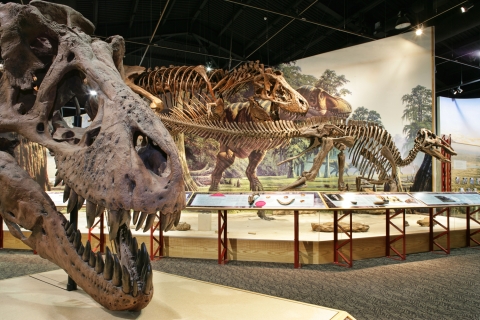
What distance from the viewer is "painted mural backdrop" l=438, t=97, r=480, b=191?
9367 millimetres

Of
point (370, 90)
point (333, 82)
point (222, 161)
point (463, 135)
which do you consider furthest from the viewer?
point (463, 135)

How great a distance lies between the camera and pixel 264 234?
5.80 metres

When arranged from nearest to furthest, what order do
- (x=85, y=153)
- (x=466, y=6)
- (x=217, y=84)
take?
(x=85, y=153), (x=217, y=84), (x=466, y=6)

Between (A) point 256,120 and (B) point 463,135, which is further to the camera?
(B) point 463,135

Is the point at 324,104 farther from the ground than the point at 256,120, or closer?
farther from the ground

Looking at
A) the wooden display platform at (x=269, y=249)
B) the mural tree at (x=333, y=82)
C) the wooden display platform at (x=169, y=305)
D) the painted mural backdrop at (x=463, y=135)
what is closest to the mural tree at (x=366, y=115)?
the mural tree at (x=333, y=82)


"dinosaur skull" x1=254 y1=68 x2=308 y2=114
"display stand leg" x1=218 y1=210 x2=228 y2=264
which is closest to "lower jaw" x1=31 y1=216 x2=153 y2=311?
"display stand leg" x1=218 y1=210 x2=228 y2=264

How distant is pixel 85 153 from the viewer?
1.63 metres

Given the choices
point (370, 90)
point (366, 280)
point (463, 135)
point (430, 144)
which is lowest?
point (366, 280)

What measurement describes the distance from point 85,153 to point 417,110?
8.76m

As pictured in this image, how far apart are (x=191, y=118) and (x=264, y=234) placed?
2671 mm

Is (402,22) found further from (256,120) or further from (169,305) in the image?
(169,305)

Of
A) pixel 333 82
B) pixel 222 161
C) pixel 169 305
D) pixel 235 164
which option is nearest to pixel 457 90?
pixel 333 82

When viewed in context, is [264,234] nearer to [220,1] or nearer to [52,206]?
[52,206]
